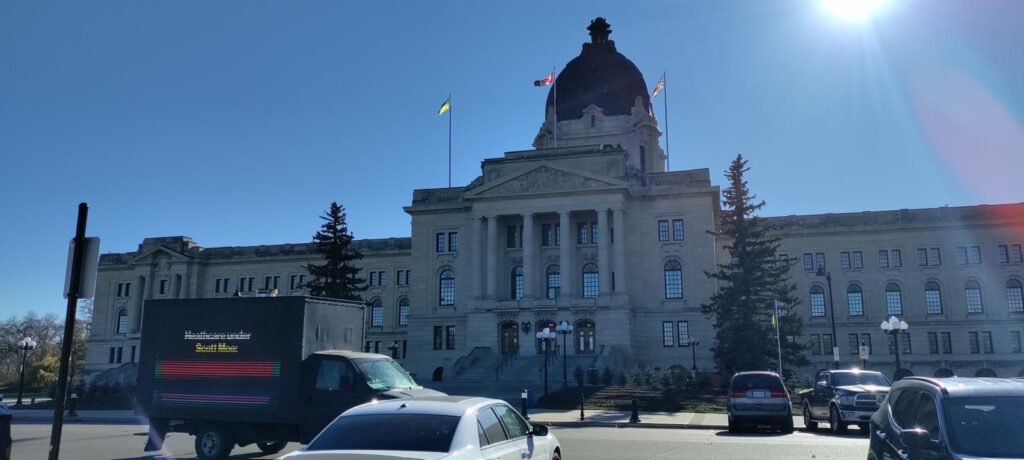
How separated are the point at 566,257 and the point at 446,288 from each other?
12.5 metres

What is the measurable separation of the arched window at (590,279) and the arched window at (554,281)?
83.2 inches

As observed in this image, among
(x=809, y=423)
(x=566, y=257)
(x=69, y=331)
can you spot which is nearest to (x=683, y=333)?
(x=566, y=257)

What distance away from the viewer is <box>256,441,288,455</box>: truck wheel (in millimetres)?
17750

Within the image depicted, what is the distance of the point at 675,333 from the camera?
190 ft

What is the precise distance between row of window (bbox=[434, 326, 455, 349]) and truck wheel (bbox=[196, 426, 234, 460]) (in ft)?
154

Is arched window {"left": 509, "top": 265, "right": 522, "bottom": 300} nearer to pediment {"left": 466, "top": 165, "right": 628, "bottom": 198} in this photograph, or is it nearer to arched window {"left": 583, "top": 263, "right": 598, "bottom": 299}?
arched window {"left": 583, "top": 263, "right": 598, "bottom": 299}

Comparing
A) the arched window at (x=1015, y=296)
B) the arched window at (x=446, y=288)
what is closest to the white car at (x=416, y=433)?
the arched window at (x=446, y=288)

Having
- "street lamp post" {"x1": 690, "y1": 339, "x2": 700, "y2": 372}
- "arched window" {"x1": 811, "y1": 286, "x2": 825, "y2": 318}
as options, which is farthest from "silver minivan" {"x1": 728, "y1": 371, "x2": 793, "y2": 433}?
"arched window" {"x1": 811, "y1": 286, "x2": 825, "y2": 318}

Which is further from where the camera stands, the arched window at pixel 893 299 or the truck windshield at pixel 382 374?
the arched window at pixel 893 299

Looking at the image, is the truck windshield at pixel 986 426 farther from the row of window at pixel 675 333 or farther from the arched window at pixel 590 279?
the arched window at pixel 590 279

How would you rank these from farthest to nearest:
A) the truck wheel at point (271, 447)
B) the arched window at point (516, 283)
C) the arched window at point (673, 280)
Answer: the arched window at point (516, 283) → the arched window at point (673, 280) → the truck wheel at point (271, 447)

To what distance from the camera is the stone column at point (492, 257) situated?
2349 inches

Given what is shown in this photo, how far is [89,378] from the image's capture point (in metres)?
82.1

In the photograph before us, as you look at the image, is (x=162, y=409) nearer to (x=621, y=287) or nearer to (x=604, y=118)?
(x=621, y=287)
